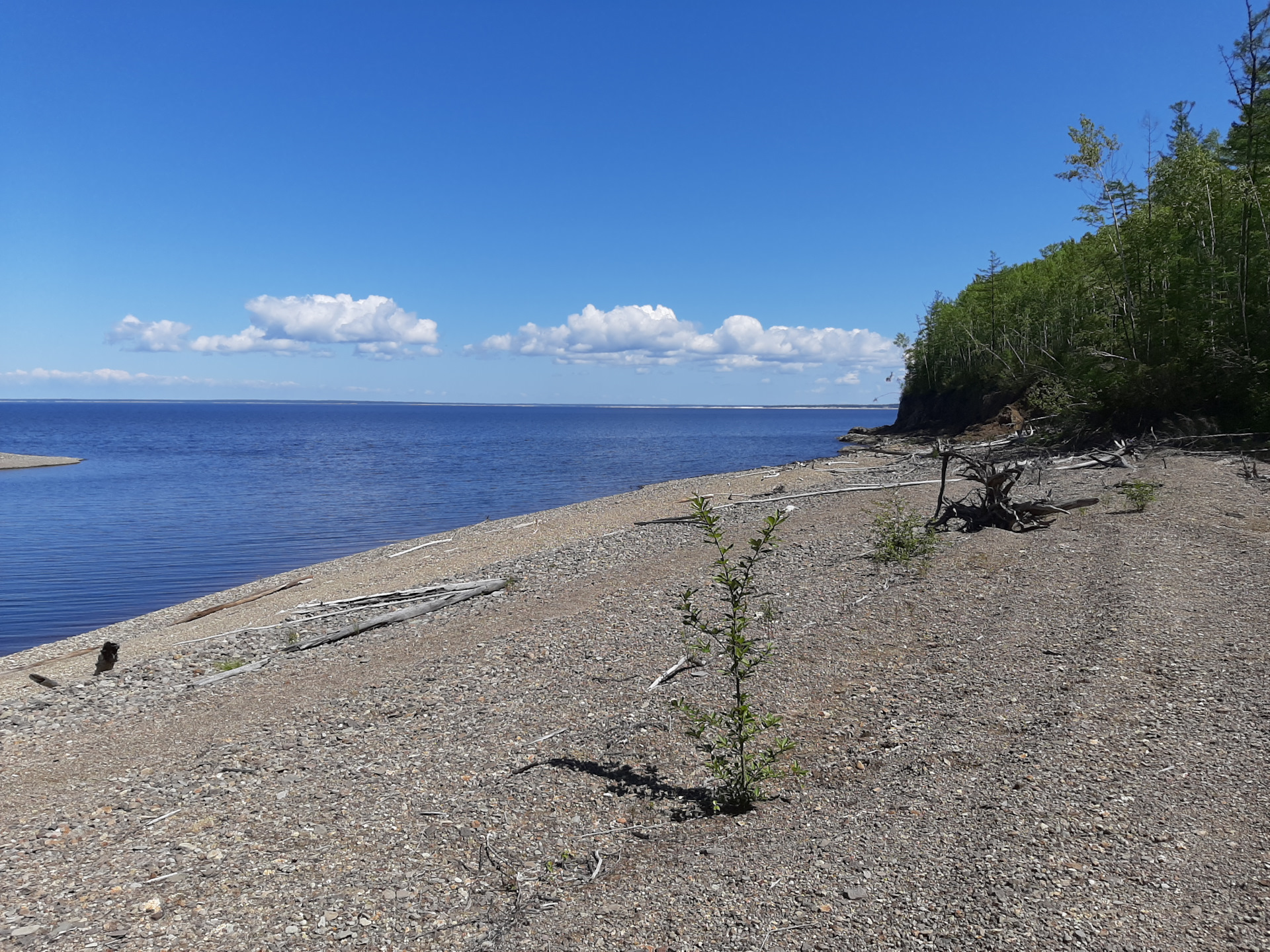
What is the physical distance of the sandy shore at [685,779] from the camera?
430cm

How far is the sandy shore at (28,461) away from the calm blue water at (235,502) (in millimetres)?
1936

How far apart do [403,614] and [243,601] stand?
6563 mm

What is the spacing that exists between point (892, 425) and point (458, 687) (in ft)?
251

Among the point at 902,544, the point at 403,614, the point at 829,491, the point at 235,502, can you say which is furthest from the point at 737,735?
the point at 235,502

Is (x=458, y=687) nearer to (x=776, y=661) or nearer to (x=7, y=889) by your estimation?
(x=776, y=661)

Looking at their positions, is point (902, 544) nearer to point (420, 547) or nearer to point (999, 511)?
point (999, 511)

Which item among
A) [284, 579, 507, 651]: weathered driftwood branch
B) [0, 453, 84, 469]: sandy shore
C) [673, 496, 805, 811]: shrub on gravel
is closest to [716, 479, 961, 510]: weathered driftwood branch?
[284, 579, 507, 651]: weathered driftwood branch

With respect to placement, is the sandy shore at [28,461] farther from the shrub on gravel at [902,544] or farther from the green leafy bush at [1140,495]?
the green leafy bush at [1140,495]

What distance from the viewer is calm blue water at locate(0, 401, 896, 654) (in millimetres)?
20984

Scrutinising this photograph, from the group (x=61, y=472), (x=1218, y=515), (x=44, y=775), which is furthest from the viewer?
(x=61, y=472)

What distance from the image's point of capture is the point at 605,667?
8992 mm

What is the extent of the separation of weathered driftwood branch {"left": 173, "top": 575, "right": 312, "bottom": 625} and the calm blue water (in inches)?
112

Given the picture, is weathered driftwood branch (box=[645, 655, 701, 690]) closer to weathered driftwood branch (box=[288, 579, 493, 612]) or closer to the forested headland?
weathered driftwood branch (box=[288, 579, 493, 612])

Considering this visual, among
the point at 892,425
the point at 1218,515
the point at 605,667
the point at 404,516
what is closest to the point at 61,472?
the point at 404,516
